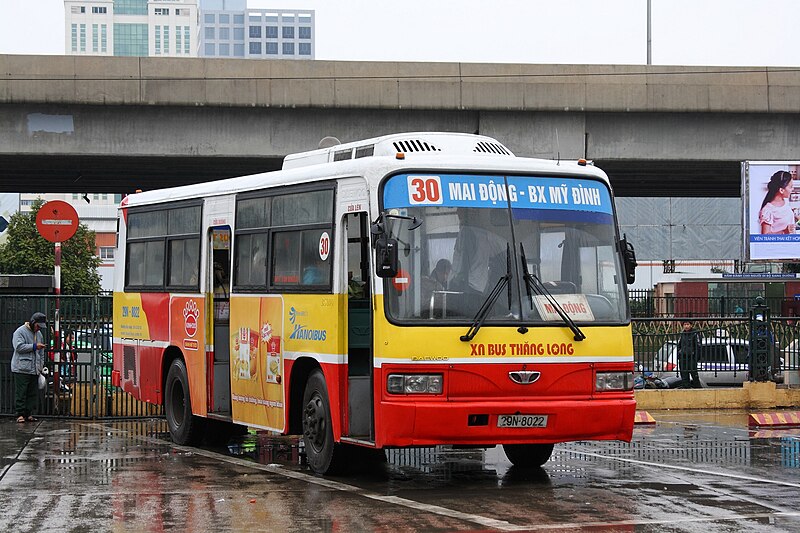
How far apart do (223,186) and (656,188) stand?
29.9 m

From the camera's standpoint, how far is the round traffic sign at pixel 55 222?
68.2 feet

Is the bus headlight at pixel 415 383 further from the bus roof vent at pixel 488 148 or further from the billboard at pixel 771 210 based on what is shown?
the billboard at pixel 771 210

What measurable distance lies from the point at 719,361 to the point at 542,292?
11.7 m

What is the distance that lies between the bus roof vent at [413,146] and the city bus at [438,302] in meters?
0.01

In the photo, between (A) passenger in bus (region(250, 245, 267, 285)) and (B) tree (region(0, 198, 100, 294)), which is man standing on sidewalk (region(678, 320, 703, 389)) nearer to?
(A) passenger in bus (region(250, 245, 267, 285))

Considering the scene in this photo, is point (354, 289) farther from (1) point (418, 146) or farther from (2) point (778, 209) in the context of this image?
(2) point (778, 209)

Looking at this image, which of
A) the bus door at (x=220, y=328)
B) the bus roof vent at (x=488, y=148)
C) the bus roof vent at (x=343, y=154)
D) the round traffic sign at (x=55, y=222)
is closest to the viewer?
the bus roof vent at (x=488, y=148)

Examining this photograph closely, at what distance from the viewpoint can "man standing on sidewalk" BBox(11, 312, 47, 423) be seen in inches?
715

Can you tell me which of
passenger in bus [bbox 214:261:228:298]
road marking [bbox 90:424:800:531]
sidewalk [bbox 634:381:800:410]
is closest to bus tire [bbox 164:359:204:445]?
road marking [bbox 90:424:800:531]

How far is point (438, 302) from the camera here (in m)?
11.5

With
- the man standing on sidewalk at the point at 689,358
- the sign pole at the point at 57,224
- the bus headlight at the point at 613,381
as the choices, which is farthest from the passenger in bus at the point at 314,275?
the man standing on sidewalk at the point at 689,358

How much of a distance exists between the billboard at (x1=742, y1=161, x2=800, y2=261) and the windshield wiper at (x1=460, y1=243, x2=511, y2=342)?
73.0ft

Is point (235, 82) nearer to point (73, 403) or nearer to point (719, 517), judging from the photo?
point (73, 403)

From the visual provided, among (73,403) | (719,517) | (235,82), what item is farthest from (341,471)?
(235,82)
